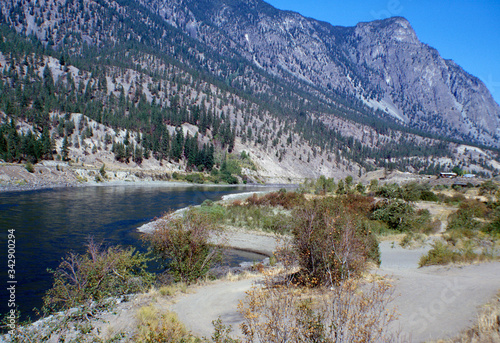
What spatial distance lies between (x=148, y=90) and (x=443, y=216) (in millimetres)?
147472

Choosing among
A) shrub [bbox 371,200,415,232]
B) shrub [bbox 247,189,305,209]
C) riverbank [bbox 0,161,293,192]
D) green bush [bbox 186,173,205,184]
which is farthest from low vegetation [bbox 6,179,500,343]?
green bush [bbox 186,173,205,184]

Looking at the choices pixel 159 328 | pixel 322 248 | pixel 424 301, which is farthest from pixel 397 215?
pixel 159 328

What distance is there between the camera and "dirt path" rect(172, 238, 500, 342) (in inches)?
273

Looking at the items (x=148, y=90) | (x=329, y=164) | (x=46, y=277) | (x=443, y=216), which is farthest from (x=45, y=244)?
(x=329, y=164)

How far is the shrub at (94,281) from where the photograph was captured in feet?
31.0

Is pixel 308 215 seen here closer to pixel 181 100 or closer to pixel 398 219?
pixel 398 219

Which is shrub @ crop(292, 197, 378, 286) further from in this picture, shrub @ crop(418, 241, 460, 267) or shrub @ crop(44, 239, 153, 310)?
shrub @ crop(44, 239, 153, 310)

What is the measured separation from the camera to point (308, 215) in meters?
11.4

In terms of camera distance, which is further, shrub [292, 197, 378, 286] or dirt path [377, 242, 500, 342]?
shrub [292, 197, 378, 286]

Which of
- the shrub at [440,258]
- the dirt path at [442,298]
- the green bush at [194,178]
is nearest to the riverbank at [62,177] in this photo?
the green bush at [194,178]

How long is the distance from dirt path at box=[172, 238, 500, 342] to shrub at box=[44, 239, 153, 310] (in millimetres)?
2476

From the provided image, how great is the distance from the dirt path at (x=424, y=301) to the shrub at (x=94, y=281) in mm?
2476

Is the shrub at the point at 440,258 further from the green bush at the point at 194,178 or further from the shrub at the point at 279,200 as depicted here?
the green bush at the point at 194,178

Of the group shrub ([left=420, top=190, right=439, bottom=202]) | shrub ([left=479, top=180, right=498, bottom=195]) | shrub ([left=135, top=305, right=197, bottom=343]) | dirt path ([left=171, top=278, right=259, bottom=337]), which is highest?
shrub ([left=479, top=180, right=498, bottom=195])
